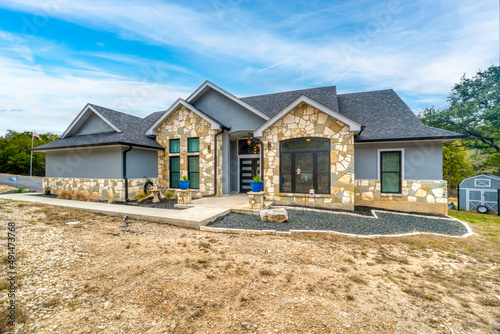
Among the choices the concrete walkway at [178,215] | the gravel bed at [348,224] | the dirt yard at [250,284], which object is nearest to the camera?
the dirt yard at [250,284]

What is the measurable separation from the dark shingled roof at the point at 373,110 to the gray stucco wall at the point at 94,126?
8.87 metres

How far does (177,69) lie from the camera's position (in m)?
13.8

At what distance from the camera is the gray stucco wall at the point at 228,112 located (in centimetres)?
1084

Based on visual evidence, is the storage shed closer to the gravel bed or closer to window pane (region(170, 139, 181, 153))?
the gravel bed

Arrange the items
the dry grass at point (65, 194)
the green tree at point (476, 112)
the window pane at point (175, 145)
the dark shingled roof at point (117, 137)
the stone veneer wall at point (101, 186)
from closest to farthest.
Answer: the stone veneer wall at point (101, 186), the dark shingled roof at point (117, 137), the dry grass at point (65, 194), the window pane at point (175, 145), the green tree at point (476, 112)

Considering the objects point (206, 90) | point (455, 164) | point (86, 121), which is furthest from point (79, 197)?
point (455, 164)

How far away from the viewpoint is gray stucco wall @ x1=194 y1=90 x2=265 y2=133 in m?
10.8

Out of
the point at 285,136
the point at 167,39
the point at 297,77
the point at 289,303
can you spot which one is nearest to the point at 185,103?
the point at 167,39

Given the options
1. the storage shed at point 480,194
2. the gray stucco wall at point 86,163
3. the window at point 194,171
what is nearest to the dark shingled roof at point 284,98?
the window at point 194,171

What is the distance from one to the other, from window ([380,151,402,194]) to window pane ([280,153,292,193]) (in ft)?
14.2

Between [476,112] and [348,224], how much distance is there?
1834 cm

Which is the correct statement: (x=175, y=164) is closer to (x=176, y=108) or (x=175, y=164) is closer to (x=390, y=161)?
(x=176, y=108)

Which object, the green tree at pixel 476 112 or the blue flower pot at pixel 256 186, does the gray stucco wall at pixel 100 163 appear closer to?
the blue flower pot at pixel 256 186

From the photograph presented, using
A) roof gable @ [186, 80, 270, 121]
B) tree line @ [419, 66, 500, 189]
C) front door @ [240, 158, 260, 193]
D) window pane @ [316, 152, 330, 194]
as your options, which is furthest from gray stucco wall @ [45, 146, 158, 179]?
tree line @ [419, 66, 500, 189]
